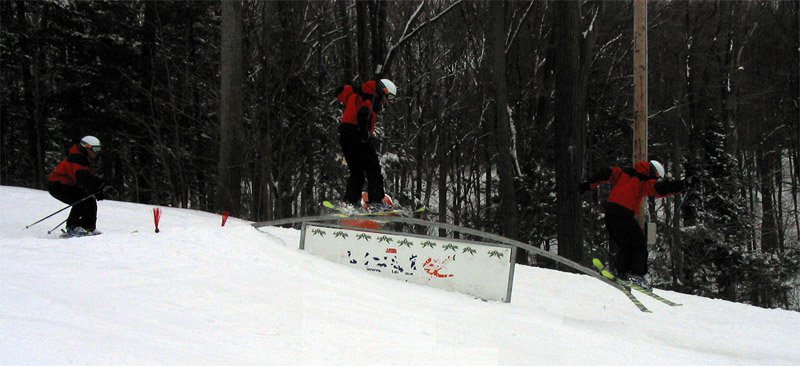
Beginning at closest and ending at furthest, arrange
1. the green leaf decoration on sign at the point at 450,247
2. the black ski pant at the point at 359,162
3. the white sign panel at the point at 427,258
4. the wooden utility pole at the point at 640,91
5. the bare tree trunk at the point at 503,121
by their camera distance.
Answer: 1. the white sign panel at the point at 427,258
2. the green leaf decoration on sign at the point at 450,247
3. the black ski pant at the point at 359,162
4. the wooden utility pole at the point at 640,91
5. the bare tree trunk at the point at 503,121

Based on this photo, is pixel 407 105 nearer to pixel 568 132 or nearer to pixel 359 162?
pixel 568 132

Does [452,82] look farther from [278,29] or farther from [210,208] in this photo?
[210,208]

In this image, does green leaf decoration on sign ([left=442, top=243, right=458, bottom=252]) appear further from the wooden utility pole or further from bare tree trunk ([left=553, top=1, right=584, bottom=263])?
bare tree trunk ([left=553, top=1, right=584, bottom=263])

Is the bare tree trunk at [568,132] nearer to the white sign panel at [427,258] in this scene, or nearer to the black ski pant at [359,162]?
the black ski pant at [359,162]

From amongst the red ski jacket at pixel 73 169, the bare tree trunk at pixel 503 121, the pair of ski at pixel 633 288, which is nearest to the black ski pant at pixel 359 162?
the pair of ski at pixel 633 288

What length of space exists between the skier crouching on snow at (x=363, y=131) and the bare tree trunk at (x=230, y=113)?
6.93 metres

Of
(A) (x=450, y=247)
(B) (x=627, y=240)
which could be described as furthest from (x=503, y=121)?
(A) (x=450, y=247)

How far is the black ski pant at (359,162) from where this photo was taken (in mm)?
8016

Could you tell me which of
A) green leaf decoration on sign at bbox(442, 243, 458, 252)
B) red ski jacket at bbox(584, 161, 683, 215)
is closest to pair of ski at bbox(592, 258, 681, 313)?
red ski jacket at bbox(584, 161, 683, 215)

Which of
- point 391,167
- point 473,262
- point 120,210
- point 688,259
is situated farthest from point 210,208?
point 473,262

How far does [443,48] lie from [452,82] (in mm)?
1452

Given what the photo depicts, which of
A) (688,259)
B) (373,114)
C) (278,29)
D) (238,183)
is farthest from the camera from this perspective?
(688,259)

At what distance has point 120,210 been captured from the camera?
1257 centimetres

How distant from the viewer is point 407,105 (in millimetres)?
25422
